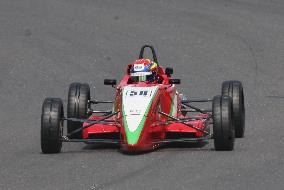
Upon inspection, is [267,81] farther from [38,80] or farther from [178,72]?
[38,80]

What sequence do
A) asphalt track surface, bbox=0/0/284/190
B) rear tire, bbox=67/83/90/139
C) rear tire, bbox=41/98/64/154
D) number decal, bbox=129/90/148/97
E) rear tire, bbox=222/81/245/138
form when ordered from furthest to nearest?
1. rear tire, bbox=67/83/90/139
2. rear tire, bbox=222/81/245/138
3. number decal, bbox=129/90/148/97
4. rear tire, bbox=41/98/64/154
5. asphalt track surface, bbox=0/0/284/190

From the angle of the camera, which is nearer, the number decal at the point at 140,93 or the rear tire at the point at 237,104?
the number decal at the point at 140,93

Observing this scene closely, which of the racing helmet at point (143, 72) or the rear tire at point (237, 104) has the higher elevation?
the racing helmet at point (143, 72)

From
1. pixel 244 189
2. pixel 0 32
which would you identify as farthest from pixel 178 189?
pixel 0 32

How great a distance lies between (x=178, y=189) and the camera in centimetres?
1197

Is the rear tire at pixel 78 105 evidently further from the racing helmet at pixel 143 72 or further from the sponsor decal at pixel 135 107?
the sponsor decal at pixel 135 107

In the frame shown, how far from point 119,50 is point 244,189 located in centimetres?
1379

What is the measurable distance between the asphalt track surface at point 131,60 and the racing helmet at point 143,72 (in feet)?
4.36

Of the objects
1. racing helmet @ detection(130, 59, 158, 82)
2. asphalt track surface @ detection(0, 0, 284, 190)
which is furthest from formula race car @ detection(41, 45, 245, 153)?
asphalt track surface @ detection(0, 0, 284, 190)

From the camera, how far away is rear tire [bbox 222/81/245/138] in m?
16.3

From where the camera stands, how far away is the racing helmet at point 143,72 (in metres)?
16.4

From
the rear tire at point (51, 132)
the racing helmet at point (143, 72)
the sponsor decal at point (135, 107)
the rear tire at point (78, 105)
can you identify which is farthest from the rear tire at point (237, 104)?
the rear tire at point (51, 132)

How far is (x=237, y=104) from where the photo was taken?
16.6m

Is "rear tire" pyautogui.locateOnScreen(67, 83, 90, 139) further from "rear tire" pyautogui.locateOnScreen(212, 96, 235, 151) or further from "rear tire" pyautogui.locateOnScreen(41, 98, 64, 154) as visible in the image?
"rear tire" pyautogui.locateOnScreen(212, 96, 235, 151)
